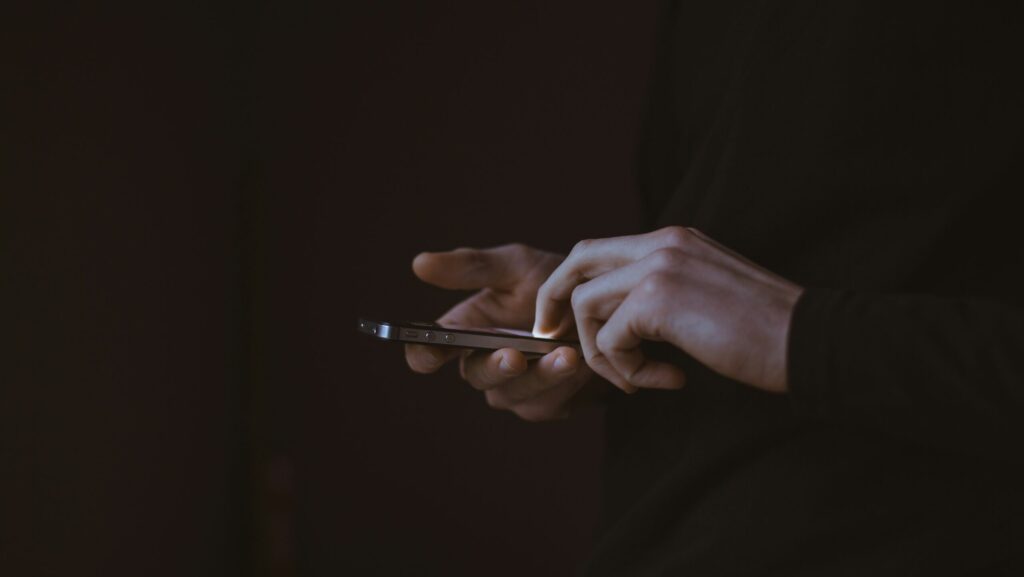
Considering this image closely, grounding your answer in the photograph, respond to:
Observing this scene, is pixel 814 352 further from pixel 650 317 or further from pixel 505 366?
pixel 505 366

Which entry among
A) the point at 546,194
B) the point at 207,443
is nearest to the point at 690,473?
the point at 546,194

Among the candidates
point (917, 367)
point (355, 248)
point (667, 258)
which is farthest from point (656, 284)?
point (355, 248)

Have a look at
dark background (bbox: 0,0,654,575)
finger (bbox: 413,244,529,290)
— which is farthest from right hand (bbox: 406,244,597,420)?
dark background (bbox: 0,0,654,575)

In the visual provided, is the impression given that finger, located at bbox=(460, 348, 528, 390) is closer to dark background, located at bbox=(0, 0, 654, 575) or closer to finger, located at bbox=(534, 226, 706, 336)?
finger, located at bbox=(534, 226, 706, 336)

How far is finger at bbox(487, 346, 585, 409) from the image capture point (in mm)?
737

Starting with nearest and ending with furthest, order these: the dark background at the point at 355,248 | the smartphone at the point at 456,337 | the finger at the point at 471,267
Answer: the smartphone at the point at 456,337, the finger at the point at 471,267, the dark background at the point at 355,248

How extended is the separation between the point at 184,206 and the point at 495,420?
0.84 m

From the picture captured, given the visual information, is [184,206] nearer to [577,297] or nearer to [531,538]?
[531,538]

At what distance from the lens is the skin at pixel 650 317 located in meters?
0.52

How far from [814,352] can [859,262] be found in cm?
16

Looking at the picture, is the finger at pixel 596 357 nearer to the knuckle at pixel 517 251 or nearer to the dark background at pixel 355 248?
the knuckle at pixel 517 251

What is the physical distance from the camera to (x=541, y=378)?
0.79 m

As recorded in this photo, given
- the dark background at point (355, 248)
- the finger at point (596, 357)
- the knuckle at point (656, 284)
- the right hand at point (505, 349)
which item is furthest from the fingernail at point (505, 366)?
the dark background at point (355, 248)

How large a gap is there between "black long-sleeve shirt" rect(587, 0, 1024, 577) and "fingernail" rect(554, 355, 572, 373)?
13 cm
